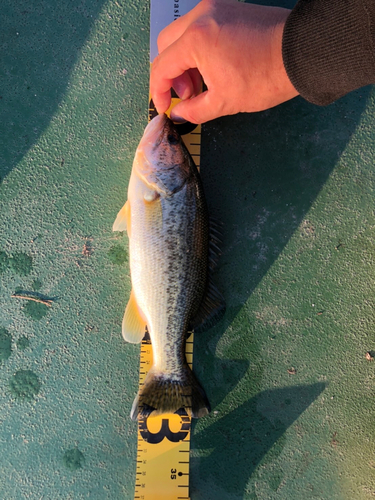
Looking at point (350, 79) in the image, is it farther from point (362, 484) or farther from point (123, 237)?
point (362, 484)

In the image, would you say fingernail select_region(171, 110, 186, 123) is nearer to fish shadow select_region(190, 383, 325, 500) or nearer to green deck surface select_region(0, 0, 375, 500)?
green deck surface select_region(0, 0, 375, 500)

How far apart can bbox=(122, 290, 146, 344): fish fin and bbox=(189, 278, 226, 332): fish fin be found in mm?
321

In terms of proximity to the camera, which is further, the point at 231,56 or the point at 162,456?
the point at 162,456

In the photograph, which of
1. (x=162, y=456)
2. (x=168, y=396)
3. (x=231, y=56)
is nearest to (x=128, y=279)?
(x=168, y=396)

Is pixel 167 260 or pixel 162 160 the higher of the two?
pixel 162 160

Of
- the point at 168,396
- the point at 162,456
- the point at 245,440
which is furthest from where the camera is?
the point at 245,440

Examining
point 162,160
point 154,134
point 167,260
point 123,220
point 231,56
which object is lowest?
point 167,260

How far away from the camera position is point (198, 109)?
1786 millimetres

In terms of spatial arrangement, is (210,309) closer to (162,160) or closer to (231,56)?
(162,160)

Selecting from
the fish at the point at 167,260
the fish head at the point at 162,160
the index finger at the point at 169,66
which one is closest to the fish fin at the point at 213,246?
the fish at the point at 167,260

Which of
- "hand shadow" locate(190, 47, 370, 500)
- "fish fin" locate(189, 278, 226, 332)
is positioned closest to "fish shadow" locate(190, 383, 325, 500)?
"hand shadow" locate(190, 47, 370, 500)

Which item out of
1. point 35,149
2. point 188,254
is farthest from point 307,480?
point 35,149

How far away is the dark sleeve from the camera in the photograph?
57.2 inches

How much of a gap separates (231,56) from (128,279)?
1430 millimetres
